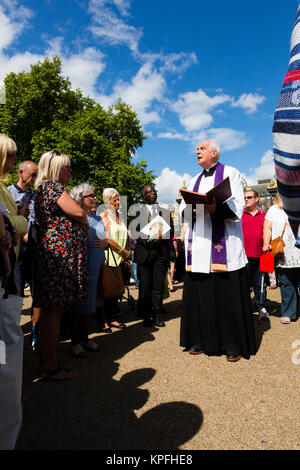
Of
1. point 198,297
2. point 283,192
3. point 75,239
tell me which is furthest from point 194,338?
point 283,192

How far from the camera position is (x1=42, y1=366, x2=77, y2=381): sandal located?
317 centimetres

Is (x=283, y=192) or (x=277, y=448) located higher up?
(x=283, y=192)

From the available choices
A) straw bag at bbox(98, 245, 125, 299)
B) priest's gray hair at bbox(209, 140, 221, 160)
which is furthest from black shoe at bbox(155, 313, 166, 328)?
priest's gray hair at bbox(209, 140, 221, 160)

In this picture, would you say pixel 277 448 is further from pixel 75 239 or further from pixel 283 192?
pixel 75 239

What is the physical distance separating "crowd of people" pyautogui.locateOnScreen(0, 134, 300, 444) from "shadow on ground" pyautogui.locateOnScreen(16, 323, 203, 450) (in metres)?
0.28

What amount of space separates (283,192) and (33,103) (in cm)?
2549

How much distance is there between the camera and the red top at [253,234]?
5867 mm

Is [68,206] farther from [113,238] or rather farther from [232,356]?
[232,356]

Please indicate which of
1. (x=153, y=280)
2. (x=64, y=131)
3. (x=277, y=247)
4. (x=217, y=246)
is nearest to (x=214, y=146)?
(x=217, y=246)

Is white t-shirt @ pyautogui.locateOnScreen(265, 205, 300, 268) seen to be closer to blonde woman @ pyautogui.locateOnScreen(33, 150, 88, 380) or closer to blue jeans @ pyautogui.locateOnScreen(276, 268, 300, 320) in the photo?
blue jeans @ pyautogui.locateOnScreen(276, 268, 300, 320)

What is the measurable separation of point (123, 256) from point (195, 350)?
1.74 meters

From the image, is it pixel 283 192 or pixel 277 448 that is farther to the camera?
pixel 277 448

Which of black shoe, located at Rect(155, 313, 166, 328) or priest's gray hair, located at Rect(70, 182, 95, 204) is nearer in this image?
priest's gray hair, located at Rect(70, 182, 95, 204)
